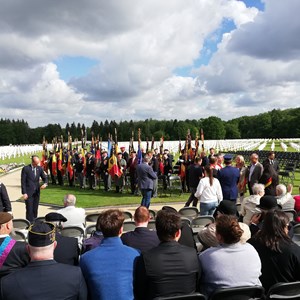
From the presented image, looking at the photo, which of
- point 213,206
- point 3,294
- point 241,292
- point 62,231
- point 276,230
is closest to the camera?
point 3,294

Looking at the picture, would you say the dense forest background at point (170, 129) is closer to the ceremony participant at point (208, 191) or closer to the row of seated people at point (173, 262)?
the ceremony participant at point (208, 191)

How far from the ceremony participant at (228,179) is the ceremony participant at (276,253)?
512 centimetres

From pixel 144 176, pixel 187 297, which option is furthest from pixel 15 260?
pixel 144 176

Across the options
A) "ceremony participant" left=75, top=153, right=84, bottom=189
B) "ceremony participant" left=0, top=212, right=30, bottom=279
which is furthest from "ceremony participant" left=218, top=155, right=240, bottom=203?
"ceremony participant" left=75, top=153, right=84, bottom=189

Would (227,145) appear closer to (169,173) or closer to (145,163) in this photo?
(169,173)

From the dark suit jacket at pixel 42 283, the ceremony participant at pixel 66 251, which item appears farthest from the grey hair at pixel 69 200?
the dark suit jacket at pixel 42 283

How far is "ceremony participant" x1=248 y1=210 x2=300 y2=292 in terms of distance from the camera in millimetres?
3713

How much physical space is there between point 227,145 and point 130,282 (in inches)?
2071

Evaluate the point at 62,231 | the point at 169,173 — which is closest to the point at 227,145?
the point at 169,173

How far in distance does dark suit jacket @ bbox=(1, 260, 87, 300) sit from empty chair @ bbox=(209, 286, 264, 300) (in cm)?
132

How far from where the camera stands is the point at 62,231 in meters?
5.58

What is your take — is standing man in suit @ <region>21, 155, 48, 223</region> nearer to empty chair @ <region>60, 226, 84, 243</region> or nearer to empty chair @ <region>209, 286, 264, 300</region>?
empty chair @ <region>60, 226, 84, 243</region>

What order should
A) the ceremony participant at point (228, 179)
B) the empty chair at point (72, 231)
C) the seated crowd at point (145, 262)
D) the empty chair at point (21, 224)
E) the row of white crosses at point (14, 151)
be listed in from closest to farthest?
the seated crowd at point (145, 262) → the empty chair at point (72, 231) → the empty chair at point (21, 224) → the ceremony participant at point (228, 179) → the row of white crosses at point (14, 151)

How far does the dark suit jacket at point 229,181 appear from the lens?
9.09m
